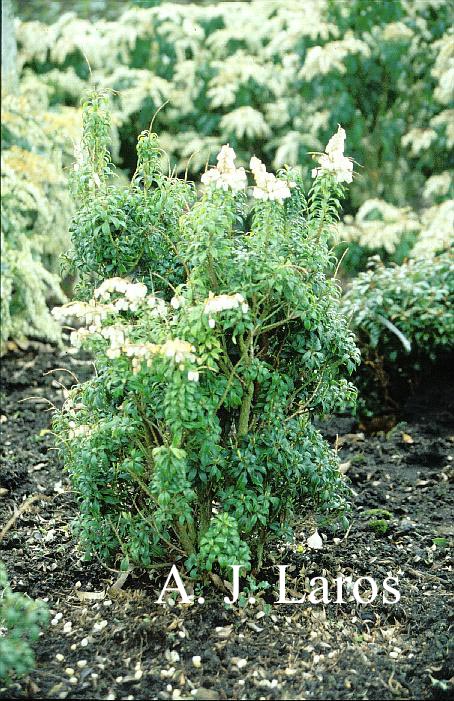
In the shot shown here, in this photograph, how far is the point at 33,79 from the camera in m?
6.87

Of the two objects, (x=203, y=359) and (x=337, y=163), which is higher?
(x=337, y=163)

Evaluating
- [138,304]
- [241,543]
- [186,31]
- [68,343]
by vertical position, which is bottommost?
[68,343]

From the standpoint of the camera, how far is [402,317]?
4.41 m

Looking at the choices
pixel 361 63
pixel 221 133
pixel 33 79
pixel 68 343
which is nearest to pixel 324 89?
pixel 361 63

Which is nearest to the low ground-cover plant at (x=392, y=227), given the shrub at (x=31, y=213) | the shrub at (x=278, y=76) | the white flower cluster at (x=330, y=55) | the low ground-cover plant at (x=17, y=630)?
the shrub at (x=278, y=76)

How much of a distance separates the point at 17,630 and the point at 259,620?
79cm

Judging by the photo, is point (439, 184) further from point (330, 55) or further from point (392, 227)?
point (330, 55)

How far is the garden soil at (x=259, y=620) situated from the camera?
8.08ft

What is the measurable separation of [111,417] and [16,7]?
6.06 m

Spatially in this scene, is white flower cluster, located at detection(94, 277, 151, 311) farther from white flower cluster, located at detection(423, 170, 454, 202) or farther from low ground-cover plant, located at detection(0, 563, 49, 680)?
white flower cluster, located at detection(423, 170, 454, 202)

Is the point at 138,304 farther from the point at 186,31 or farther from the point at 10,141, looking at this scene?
the point at 186,31

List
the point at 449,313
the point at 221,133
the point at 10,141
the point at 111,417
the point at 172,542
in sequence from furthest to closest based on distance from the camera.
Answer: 1. the point at 221,133
2. the point at 10,141
3. the point at 449,313
4. the point at 172,542
5. the point at 111,417

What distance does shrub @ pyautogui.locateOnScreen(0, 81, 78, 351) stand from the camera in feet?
17.0

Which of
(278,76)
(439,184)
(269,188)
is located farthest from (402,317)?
(278,76)
